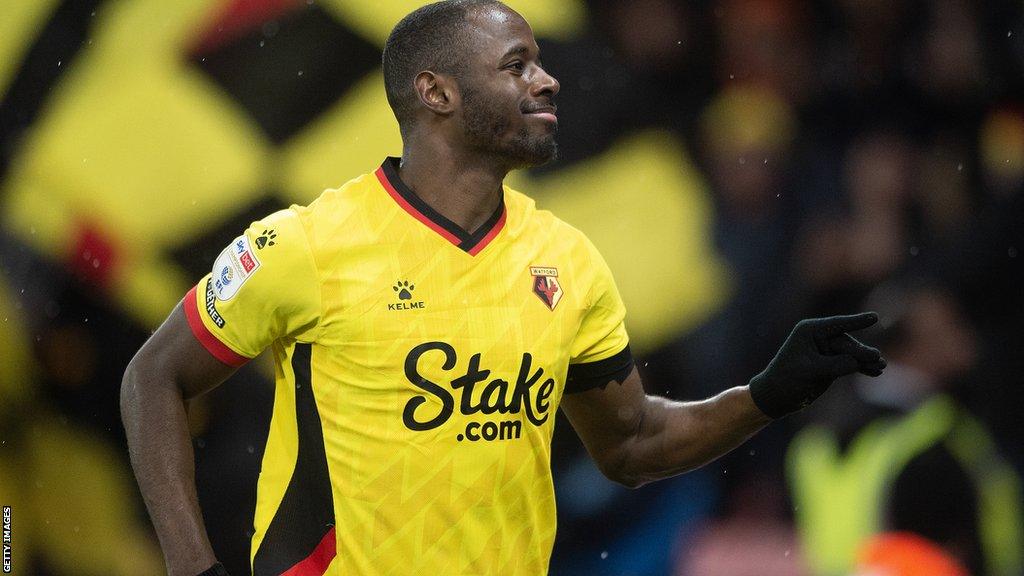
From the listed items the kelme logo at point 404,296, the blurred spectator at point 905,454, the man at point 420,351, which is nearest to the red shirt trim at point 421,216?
the man at point 420,351

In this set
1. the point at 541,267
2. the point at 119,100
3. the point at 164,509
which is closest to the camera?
the point at 164,509

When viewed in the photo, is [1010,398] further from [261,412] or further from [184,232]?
[184,232]

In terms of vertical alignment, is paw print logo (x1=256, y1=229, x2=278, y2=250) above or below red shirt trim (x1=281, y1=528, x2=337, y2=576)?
above

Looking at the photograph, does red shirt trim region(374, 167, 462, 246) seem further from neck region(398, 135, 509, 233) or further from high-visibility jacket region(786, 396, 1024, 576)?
high-visibility jacket region(786, 396, 1024, 576)

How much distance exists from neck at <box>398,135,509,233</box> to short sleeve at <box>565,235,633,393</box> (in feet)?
0.75

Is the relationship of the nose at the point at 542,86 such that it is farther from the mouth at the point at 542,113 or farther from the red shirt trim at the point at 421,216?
the red shirt trim at the point at 421,216

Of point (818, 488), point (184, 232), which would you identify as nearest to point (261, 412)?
point (184, 232)

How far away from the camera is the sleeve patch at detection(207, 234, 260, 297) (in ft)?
7.00

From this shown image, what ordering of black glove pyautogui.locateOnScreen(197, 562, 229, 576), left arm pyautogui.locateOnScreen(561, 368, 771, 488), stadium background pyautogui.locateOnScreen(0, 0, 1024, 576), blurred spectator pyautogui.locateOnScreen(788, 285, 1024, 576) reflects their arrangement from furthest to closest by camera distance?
blurred spectator pyautogui.locateOnScreen(788, 285, 1024, 576) → stadium background pyautogui.locateOnScreen(0, 0, 1024, 576) → left arm pyautogui.locateOnScreen(561, 368, 771, 488) → black glove pyautogui.locateOnScreen(197, 562, 229, 576)

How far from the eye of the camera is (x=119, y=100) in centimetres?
346

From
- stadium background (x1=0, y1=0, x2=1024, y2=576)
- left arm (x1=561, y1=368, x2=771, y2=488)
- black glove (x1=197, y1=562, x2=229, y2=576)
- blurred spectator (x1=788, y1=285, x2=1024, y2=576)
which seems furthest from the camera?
blurred spectator (x1=788, y1=285, x2=1024, y2=576)

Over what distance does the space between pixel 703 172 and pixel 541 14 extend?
2.05 feet

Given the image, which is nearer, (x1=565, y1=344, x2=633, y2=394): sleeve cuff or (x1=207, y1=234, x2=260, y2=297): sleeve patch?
(x1=207, y1=234, x2=260, y2=297): sleeve patch

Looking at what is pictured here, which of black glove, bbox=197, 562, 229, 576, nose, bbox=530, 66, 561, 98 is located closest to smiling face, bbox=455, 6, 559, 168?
nose, bbox=530, 66, 561, 98
